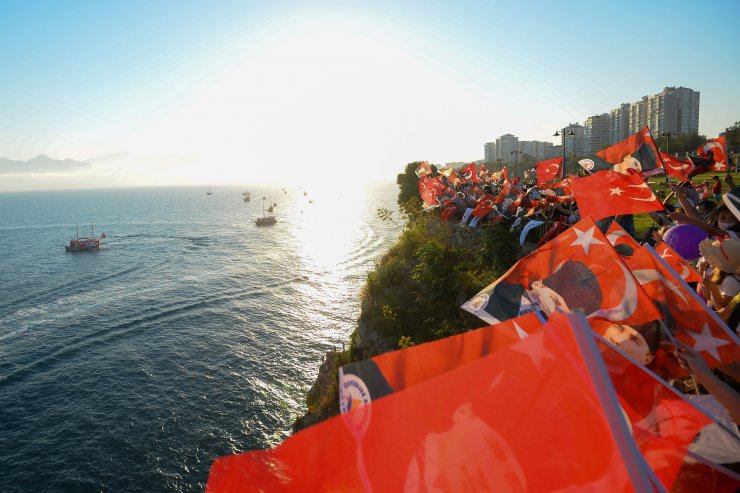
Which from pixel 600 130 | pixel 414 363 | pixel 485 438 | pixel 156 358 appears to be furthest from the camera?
pixel 600 130

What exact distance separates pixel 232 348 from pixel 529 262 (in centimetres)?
3747

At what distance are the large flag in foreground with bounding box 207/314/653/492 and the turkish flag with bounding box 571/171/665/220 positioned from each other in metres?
6.56

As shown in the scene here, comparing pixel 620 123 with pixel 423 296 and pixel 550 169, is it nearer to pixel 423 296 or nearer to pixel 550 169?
pixel 550 169

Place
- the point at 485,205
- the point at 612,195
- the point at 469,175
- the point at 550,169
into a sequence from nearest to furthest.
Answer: the point at 612,195 < the point at 485,205 < the point at 550,169 < the point at 469,175

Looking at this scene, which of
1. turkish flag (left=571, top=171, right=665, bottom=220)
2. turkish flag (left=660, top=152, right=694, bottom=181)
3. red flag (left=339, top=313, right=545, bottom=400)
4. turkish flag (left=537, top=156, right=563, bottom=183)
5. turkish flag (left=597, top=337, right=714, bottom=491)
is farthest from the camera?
turkish flag (left=537, top=156, right=563, bottom=183)

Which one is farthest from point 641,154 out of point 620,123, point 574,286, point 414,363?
point 620,123

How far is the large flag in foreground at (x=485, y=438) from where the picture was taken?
264cm

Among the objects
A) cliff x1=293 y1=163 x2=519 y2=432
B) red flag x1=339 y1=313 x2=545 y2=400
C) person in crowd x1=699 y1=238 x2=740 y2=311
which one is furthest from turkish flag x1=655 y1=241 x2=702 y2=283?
cliff x1=293 y1=163 x2=519 y2=432

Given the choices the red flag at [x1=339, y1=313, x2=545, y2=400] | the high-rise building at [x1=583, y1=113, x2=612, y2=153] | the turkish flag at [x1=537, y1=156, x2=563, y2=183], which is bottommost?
the red flag at [x1=339, y1=313, x2=545, y2=400]

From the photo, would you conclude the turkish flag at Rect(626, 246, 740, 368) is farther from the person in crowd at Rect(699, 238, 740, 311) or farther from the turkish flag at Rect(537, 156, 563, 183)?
the turkish flag at Rect(537, 156, 563, 183)

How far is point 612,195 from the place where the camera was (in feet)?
29.1

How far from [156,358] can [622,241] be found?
1571 inches

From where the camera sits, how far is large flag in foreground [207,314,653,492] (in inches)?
104

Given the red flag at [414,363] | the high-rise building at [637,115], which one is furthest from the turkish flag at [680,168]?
the high-rise building at [637,115]
